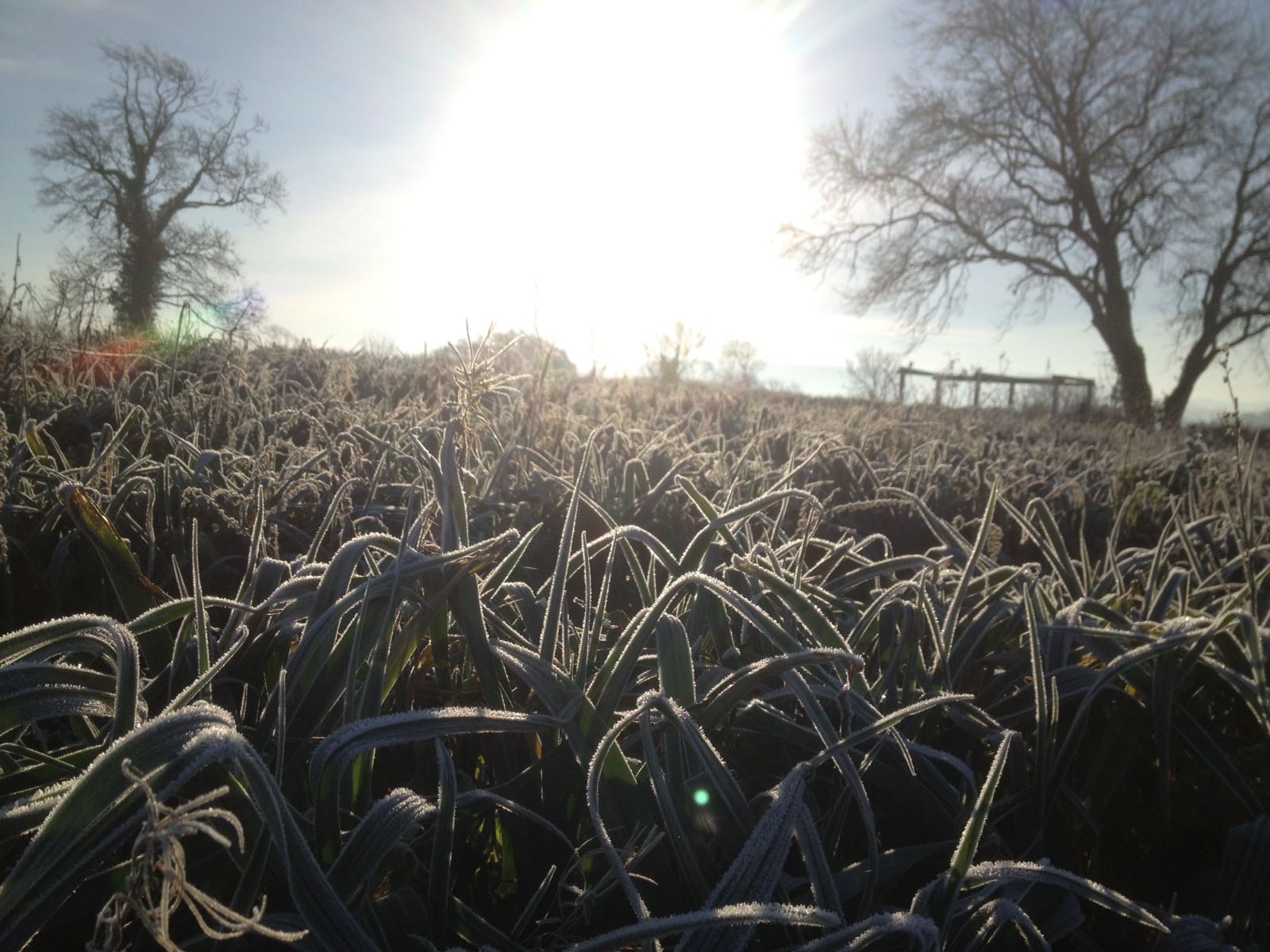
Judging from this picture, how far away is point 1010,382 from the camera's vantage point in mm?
13023

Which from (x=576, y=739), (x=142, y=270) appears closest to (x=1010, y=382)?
(x=576, y=739)

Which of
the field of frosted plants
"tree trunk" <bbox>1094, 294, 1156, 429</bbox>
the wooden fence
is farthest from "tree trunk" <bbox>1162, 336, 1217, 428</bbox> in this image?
the field of frosted plants

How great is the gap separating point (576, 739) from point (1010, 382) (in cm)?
1416

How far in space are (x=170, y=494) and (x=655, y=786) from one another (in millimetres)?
1057

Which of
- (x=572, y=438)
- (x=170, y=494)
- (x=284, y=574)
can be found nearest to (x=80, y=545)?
(x=170, y=494)

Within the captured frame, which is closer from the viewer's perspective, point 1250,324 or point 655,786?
point 655,786

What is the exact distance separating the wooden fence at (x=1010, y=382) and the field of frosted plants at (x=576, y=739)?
1039 centimetres

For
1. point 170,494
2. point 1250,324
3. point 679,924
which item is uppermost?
point 1250,324

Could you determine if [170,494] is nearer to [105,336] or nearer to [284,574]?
[284,574]

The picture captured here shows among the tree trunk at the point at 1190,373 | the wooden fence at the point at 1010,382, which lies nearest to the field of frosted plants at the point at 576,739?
the wooden fence at the point at 1010,382

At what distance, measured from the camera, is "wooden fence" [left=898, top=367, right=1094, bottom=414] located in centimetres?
1166

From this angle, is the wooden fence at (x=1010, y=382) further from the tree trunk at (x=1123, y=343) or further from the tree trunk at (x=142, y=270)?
the tree trunk at (x=142, y=270)

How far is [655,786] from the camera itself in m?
0.60

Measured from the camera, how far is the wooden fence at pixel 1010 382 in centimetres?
1166
